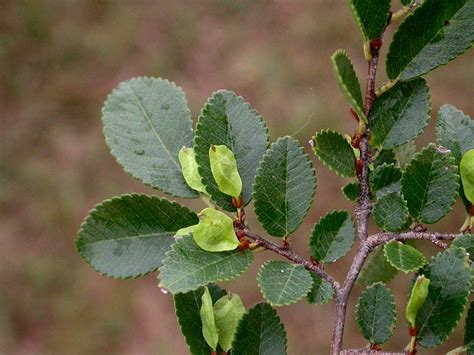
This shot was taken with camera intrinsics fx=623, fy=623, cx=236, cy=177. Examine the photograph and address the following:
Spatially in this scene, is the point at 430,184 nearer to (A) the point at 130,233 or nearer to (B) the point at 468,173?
(B) the point at 468,173

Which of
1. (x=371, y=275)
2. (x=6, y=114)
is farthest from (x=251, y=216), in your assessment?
(x=371, y=275)

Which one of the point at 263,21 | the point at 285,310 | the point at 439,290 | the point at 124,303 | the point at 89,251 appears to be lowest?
the point at 285,310

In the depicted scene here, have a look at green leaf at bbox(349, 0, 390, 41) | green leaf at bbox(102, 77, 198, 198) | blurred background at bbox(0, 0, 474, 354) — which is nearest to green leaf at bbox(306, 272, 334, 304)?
Result: green leaf at bbox(102, 77, 198, 198)

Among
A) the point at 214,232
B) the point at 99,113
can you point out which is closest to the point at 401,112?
→ the point at 214,232

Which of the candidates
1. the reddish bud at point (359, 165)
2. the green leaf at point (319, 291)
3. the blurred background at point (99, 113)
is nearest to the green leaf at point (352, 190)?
the reddish bud at point (359, 165)

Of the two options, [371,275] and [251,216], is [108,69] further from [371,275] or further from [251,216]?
[371,275]

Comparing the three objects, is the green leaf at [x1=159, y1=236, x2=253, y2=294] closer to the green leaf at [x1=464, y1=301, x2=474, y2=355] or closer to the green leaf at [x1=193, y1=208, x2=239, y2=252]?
the green leaf at [x1=193, y1=208, x2=239, y2=252]
